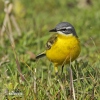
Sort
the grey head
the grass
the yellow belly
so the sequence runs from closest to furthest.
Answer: the grass → the yellow belly → the grey head

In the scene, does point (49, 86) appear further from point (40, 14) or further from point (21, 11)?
point (40, 14)

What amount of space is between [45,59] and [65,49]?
6.04ft

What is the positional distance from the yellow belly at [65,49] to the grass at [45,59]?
16cm

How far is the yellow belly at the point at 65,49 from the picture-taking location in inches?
222

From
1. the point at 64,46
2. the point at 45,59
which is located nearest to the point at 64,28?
the point at 64,46

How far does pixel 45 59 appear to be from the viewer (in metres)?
7.47

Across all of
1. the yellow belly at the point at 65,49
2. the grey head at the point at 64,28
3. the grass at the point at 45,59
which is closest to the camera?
the grass at the point at 45,59

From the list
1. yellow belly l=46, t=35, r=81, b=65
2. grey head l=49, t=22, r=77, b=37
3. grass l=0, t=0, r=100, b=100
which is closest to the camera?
grass l=0, t=0, r=100, b=100

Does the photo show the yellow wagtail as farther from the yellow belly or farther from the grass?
the grass

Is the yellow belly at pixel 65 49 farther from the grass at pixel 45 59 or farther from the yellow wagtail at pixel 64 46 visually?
the grass at pixel 45 59

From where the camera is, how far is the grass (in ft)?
15.8

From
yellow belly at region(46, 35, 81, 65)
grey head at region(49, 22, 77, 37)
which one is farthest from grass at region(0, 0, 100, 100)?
grey head at region(49, 22, 77, 37)

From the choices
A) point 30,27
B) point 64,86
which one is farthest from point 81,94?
point 30,27

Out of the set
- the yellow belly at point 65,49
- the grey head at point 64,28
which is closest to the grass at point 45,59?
the yellow belly at point 65,49
